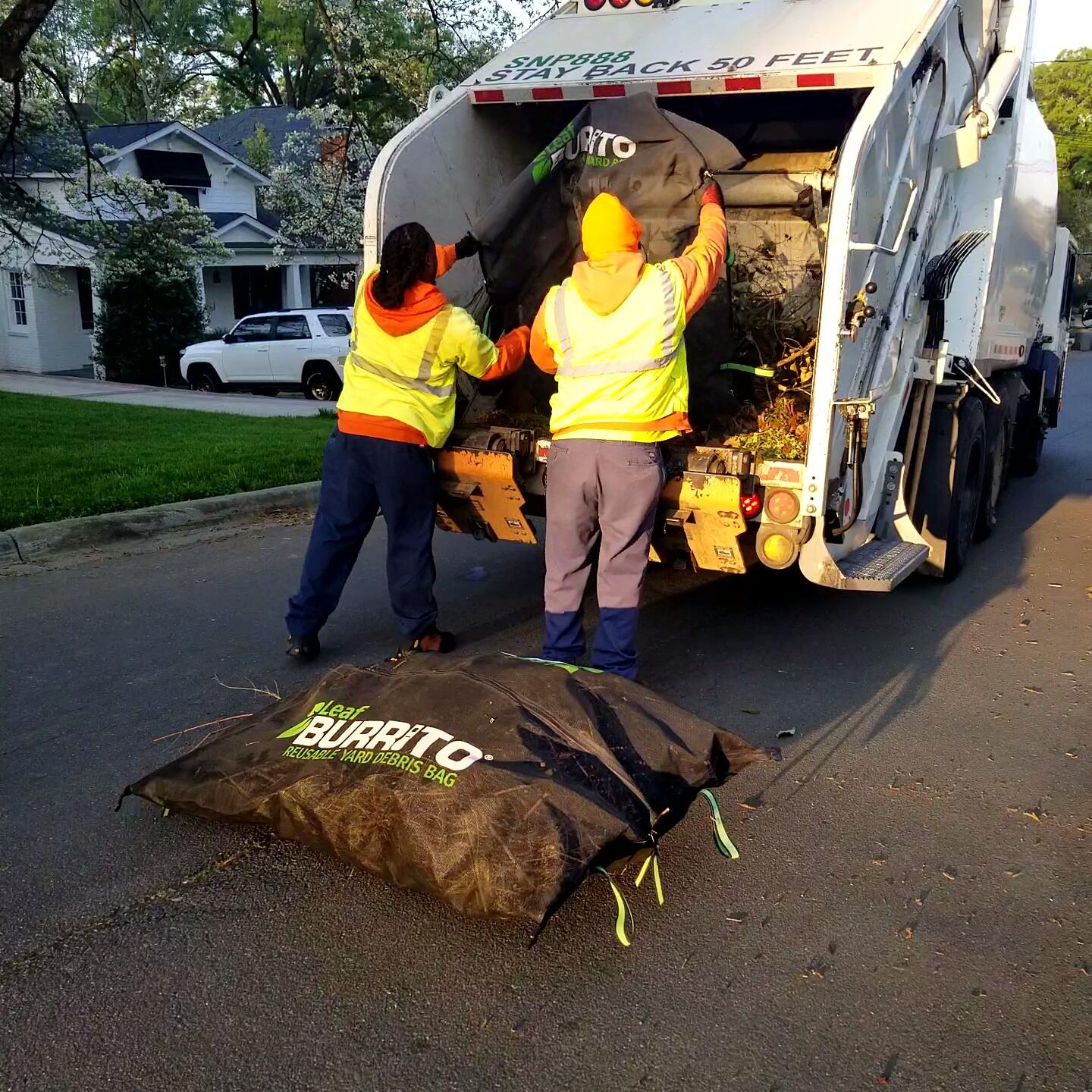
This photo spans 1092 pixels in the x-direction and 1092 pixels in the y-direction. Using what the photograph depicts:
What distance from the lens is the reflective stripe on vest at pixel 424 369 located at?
4.79 metres

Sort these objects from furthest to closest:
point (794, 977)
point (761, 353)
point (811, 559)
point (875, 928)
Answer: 1. point (761, 353)
2. point (811, 559)
3. point (875, 928)
4. point (794, 977)

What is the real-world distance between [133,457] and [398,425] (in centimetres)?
534

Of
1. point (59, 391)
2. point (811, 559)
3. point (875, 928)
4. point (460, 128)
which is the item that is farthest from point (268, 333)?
point (875, 928)

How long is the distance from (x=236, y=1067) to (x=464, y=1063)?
50cm

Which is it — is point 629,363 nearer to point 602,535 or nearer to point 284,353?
point 602,535

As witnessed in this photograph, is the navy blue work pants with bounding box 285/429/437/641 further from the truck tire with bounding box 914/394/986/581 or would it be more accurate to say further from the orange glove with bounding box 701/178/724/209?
the truck tire with bounding box 914/394/986/581

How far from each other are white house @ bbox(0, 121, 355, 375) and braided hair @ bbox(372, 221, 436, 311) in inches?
726

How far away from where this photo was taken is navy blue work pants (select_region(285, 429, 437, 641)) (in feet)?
16.0

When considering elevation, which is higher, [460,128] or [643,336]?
[460,128]

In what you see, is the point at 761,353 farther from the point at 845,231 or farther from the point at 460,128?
the point at 460,128

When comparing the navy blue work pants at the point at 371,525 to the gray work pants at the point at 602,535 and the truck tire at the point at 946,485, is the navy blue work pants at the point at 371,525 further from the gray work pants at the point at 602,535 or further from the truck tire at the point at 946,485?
the truck tire at the point at 946,485

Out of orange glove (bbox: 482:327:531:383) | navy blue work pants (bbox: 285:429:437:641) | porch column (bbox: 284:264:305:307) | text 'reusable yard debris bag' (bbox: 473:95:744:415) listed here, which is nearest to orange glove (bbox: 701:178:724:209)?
text 'reusable yard debris bag' (bbox: 473:95:744:415)

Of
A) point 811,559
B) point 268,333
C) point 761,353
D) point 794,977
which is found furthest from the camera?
point 268,333

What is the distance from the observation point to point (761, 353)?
5.45 meters
